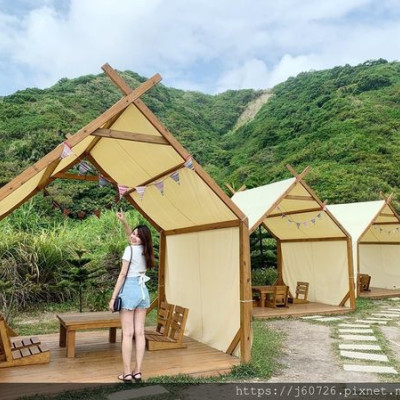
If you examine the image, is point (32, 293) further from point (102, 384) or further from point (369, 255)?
point (369, 255)

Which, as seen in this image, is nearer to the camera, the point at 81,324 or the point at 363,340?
the point at 81,324

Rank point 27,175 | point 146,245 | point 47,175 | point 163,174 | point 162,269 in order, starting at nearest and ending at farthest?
1. point 27,175
2. point 146,245
3. point 47,175
4. point 163,174
5. point 162,269

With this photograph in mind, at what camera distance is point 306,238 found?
38.8 feet

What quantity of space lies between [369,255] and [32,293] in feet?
38.5

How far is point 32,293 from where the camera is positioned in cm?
998

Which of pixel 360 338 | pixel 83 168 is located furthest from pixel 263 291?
pixel 83 168

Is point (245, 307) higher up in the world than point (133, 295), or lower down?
lower down

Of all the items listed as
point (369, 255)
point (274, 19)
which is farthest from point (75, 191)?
point (274, 19)

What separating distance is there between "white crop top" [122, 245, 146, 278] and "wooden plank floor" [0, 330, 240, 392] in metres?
1.13

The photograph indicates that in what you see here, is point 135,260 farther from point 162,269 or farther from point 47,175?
point 162,269

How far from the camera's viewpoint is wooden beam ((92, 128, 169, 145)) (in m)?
4.80

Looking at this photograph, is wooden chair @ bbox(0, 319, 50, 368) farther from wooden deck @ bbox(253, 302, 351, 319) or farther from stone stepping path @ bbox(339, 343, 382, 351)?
wooden deck @ bbox(253, 302, 351, 319)

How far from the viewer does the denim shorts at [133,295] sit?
14.7ft

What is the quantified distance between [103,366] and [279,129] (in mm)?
29973
